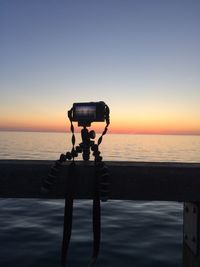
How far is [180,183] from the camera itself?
331cm

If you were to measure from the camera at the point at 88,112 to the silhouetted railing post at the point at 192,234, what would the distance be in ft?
4.72

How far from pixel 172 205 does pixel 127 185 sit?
14.8 meters

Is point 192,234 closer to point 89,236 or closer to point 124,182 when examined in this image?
point 124,182

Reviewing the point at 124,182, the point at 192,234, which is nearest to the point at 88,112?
the point at 124,182

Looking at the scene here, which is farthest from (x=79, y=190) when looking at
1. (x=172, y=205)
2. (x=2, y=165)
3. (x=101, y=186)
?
(x=172, y=205)

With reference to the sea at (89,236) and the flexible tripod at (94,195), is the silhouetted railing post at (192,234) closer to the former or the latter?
the flexible tripod at (94,195)

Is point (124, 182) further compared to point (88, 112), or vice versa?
point (88, 112)

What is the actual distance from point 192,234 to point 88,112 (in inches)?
71.9

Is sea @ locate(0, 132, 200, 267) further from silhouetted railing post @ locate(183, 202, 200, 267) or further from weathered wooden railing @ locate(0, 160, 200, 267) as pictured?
weathered wooden railing @ locate(0, 160, 200, 267)

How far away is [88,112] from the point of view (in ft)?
12.0

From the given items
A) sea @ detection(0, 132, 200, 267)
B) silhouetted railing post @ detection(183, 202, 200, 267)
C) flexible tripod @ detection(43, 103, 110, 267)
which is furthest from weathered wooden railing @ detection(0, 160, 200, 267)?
sea @ detection(0, 132, 200, 267)

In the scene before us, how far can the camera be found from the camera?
11.9 feet

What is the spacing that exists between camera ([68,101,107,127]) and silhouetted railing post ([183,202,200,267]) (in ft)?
4.72

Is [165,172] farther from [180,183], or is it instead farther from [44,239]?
[44,239]
